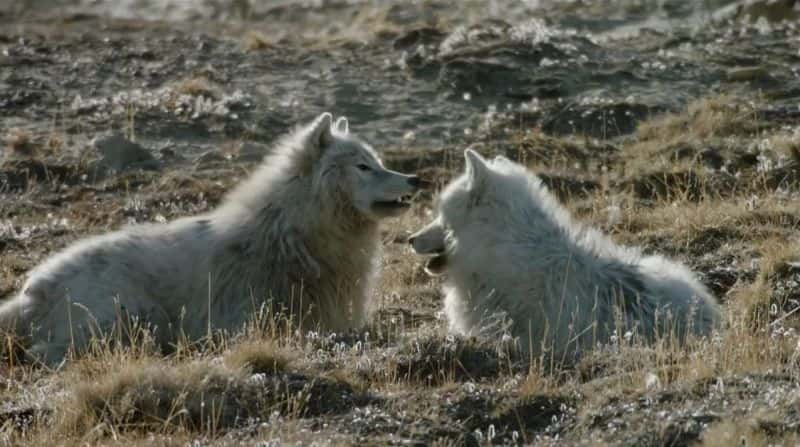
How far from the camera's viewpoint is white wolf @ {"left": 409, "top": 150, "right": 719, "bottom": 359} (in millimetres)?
8812

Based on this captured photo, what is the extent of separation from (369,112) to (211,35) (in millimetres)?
6137

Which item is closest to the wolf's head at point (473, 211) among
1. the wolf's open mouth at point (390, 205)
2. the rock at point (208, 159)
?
the wolf's open mouth at point (390, 205)

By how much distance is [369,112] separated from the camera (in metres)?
17.3

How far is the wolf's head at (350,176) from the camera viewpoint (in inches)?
389

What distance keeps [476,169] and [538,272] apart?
0.83m

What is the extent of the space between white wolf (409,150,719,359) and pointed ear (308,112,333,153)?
1.10 m

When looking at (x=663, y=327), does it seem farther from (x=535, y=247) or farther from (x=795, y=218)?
(x=795, y=218)

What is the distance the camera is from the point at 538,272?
903 cm

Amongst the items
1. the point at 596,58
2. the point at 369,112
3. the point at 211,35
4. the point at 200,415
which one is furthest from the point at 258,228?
the point at 211,35

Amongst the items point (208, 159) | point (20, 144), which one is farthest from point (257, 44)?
point (20, 144)

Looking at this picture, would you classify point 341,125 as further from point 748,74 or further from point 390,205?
point 748,74

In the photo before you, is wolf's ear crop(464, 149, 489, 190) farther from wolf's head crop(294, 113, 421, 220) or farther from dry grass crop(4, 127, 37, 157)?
dry grass crop(4, 127, 37, 157)

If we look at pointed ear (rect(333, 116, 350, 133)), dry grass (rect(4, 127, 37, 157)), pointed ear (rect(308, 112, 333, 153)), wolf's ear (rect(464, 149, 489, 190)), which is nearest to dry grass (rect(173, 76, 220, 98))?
dry grass (rect(4, 127, 37, 157))

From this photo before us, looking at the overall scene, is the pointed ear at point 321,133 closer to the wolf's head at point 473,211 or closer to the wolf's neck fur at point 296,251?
the wolf's neck fur at point 296,251
